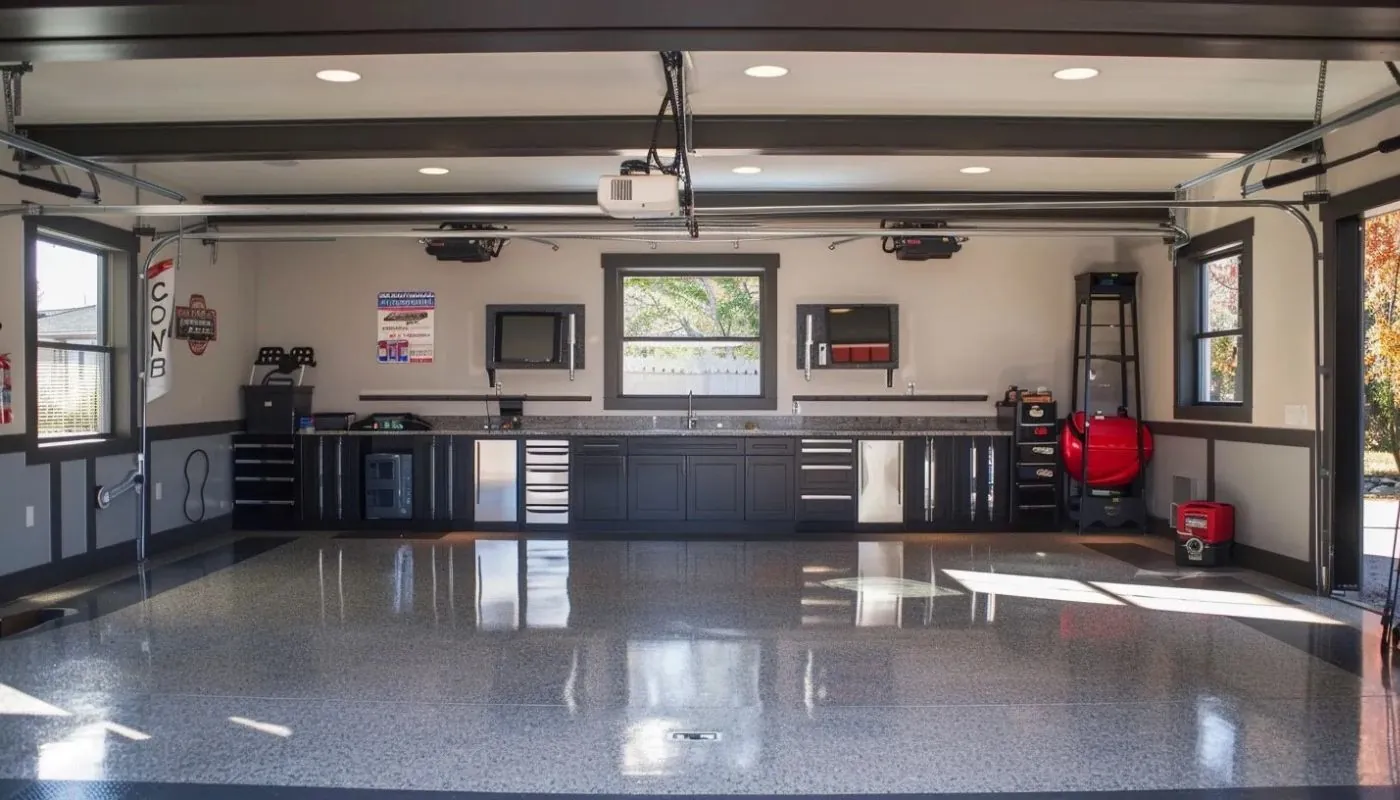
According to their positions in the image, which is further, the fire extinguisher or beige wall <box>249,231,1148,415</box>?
beige wall <box>249,231,1148,415</box>

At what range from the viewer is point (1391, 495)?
10.5m

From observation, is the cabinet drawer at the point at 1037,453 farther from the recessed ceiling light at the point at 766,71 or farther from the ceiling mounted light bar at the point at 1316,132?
the recessed ceiling light at the point at 766,71

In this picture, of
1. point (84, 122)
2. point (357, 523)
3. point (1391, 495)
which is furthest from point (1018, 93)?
point (1391, 495)

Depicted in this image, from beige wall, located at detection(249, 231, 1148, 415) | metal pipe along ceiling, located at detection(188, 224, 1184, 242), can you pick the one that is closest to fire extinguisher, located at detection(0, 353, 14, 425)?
metal pipe along ceiling, located at detection(188, 224, 1184, 242)

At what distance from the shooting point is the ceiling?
4.81 metres

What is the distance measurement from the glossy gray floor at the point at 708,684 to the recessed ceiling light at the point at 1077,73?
8.95 feet

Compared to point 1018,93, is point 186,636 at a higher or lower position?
lower

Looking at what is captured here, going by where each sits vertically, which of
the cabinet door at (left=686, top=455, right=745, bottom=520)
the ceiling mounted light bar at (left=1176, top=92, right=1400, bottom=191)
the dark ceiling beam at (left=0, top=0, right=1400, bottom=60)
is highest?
the ceiling mounted light bar at (left=1176, top=92, right=1400, bottom=191)

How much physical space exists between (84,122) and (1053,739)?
20.2ft

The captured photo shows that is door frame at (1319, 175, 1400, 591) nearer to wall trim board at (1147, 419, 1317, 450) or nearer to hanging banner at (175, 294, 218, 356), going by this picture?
wall trim board at (1147, 419, 1317, 450)

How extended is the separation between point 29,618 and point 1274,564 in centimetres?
732

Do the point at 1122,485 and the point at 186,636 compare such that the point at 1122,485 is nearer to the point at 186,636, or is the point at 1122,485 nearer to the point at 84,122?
the point at 186,636

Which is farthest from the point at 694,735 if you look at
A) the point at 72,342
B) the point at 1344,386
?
the point at 72,342

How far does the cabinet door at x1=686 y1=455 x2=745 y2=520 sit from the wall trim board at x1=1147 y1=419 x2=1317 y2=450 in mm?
3431
